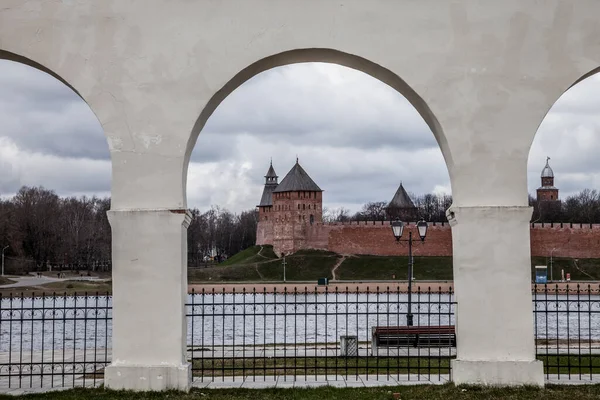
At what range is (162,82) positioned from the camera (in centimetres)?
707

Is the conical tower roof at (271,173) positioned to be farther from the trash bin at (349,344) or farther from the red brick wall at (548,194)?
the trash bin at (349,344)

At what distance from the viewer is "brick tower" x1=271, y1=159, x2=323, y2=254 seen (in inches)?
2549

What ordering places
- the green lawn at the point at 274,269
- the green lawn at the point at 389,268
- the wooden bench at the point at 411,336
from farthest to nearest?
1. the green lawn at the point at 389,268
2. the green lawn at the point at 274,269
3. the wooden bench at the point at 411,336

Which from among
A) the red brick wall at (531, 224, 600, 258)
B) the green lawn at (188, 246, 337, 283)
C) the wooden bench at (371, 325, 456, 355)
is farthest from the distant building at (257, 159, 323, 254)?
the wooden bench at (371, 325, 456, 355)

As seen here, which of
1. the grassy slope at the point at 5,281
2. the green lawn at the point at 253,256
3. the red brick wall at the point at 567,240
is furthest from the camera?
the green lawn at the point at 253,256

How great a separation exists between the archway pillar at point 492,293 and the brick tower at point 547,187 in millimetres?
85577

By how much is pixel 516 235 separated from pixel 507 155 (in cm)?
76

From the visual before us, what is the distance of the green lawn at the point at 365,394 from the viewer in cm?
654

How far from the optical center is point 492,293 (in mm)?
7031

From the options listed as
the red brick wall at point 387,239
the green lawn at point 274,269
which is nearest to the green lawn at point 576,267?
the red brick wall at point 387,239

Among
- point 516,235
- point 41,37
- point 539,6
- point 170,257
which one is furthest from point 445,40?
point 41,37

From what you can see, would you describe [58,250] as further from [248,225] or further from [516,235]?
[516,235]

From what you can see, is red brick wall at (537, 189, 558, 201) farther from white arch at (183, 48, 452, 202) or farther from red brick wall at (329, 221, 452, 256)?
white arch at (183, 48, 452, 202)

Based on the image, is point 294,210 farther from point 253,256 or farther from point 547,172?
point 547,172
